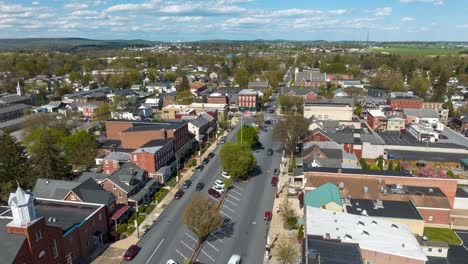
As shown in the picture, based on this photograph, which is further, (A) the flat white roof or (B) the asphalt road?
(B) the asphalt road

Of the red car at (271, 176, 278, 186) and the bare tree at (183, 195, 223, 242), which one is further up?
the bare tree at (183, 195, 223, 242)

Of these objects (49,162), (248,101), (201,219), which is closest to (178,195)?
(201,219)

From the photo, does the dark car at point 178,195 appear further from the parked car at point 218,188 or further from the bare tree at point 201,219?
the bare tree at point 201,219

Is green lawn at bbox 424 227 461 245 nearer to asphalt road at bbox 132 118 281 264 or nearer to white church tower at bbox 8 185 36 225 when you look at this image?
asphalt road at bbox 132 118 281 264

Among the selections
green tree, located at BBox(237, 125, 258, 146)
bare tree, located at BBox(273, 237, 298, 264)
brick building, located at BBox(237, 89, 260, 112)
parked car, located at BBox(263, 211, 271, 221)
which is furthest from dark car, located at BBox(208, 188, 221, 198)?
brick building, located at BBox(237, 89, 260, 112)

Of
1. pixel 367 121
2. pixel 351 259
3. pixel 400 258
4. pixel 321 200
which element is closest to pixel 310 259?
pixel 351 259

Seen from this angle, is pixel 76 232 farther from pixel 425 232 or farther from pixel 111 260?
pixel 425 232
